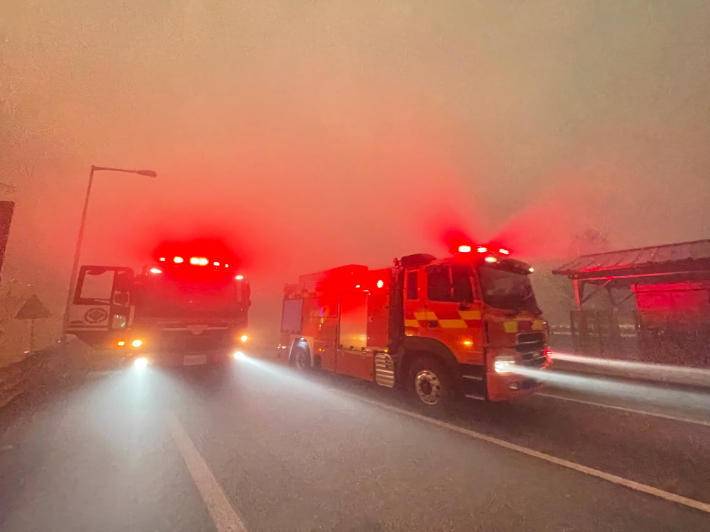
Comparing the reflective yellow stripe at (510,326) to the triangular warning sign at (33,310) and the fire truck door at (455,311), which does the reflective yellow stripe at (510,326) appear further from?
the triangular warning sign at (33,310)

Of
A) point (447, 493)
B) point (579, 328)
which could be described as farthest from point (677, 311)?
point (447, 493)

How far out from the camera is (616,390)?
27.9 feet

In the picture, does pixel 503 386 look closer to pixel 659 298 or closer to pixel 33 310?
pixel 659 298

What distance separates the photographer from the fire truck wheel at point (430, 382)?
625 cm

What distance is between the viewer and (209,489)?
137 inches

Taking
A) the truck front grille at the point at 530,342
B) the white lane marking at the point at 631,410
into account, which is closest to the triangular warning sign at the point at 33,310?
the truck front grille at the point at 530,342

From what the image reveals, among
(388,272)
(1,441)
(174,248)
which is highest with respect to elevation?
(174,248)

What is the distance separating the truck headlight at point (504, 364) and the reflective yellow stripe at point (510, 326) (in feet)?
1.52

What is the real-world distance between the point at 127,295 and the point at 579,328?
15.9 m

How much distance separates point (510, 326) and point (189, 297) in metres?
7.87

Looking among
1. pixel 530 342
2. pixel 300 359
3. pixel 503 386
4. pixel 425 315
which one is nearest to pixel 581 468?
pixel 503 386

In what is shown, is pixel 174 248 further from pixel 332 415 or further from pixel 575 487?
pixel 575 487

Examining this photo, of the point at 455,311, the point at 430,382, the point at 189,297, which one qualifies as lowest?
the point at 430,382

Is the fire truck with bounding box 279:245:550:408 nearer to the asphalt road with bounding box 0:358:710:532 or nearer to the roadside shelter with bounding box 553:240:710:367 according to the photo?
the asphalt road with bounding box 0:358:710:532
